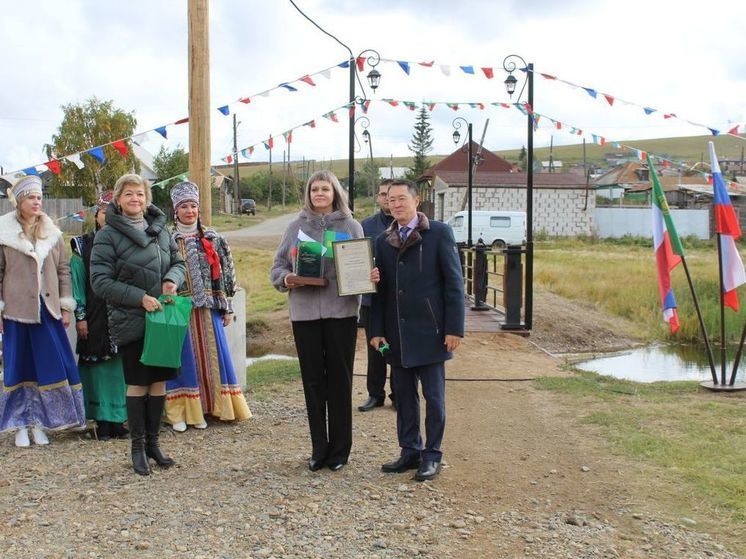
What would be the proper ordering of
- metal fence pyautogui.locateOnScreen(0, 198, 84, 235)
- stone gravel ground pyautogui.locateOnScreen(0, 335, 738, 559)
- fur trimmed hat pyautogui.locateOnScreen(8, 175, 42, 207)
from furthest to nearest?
1. metal fence pyautogui.locateOnScreen(0, 198, 84, 235)
2. fur trimmed hat pyautogui.locateOnScreen(8, 175, 42, 207)
3. stone gravel ground pyautogui.locateOnScreen(0, 335, 738, 559)

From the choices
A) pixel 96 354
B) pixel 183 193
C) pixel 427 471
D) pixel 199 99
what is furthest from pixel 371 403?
pixel 199 99

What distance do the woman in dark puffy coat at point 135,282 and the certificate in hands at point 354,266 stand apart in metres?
0.99

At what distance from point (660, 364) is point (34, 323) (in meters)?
9.28

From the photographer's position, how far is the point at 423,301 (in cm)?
470

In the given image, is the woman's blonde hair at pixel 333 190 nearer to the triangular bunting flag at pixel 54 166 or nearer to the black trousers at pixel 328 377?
the black trousers at pixel 328 377

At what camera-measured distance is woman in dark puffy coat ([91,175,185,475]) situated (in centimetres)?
466

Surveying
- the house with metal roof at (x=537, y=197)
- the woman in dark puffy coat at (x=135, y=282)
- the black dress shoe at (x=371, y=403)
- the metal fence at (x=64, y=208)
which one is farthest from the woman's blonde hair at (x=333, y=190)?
the house with metal roof at (x=537, y=197)

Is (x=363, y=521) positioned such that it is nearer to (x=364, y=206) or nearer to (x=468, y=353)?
(x=468, y=353)

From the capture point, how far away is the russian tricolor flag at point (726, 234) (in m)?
7.77

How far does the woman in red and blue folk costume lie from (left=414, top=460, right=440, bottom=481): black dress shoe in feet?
7.28

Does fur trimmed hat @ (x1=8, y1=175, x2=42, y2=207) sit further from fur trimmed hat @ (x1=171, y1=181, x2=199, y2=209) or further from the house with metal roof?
the house with metal roof

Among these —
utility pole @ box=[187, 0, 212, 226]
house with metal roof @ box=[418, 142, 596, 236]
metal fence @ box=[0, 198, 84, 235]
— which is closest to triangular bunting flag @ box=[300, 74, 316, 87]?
utility pole @ box=[187, 0, 212, 226]

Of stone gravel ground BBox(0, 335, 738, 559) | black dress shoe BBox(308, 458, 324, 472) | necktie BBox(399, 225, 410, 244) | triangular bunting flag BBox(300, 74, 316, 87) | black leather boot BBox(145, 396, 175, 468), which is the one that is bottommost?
stone gravel ground BBox(0, 335, 738, 559)

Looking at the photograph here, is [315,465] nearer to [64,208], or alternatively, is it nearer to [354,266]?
[354,266]
